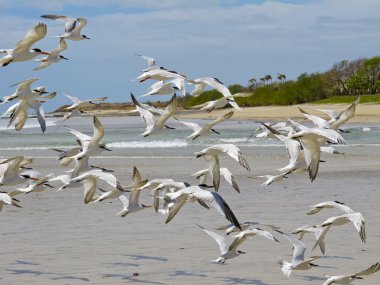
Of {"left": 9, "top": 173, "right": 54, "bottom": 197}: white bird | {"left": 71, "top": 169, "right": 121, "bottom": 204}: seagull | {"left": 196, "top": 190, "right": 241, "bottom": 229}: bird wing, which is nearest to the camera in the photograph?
{"left": 196, "top": 190, "right": 241, "bottom": 229}: bird wing

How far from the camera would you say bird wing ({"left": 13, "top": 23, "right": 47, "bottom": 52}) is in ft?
36.9

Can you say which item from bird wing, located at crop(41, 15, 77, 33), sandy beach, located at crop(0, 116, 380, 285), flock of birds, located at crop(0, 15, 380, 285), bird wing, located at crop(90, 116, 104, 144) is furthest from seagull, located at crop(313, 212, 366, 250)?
bird wing, located at crop(41, 15, 77, 33)

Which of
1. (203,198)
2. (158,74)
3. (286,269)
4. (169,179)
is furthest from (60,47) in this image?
(286,269)

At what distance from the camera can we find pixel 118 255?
34.9 ft

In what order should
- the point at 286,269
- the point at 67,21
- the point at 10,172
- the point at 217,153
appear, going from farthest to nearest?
1. the point at 67,21
2. the point at 10,172
3. the point at 217,153
4. the point at 286,269

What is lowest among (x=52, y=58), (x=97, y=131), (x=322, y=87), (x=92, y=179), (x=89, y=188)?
(x=322, y=87)

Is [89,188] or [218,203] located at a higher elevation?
[218,203]

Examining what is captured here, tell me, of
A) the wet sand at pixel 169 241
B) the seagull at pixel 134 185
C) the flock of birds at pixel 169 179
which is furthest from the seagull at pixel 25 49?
the wet sand at pixel 169 241

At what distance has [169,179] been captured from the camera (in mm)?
11359

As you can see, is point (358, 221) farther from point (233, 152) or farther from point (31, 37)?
point (31, 37)

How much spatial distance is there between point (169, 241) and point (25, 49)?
3298 mm

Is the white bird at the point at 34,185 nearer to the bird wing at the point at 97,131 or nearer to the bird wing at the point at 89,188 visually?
the bird wing at the point at 89,188

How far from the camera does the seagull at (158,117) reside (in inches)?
447

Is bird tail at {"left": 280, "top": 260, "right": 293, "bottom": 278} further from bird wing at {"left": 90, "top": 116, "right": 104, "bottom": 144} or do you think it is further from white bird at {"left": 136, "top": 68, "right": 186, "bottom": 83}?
white bird at {"left": 136, "top": 68, "right": 186, "bottom": 83}
